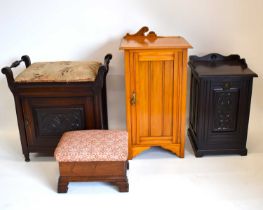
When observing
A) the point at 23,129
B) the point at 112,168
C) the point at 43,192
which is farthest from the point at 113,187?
the point at 23,129

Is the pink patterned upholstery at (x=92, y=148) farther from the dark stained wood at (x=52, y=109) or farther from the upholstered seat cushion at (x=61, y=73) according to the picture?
the upholstered seat cushion at (x=61, y=73)

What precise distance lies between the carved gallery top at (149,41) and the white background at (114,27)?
96 millimetres

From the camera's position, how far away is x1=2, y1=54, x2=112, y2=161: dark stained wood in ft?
7.86

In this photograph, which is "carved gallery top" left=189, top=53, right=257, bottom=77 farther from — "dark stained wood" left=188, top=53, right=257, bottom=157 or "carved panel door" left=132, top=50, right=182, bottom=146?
"carved panel door" left=132, top=50, right=182, bottom=146

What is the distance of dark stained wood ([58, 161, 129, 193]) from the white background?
0.61 metres

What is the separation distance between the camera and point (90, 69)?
2479 mm

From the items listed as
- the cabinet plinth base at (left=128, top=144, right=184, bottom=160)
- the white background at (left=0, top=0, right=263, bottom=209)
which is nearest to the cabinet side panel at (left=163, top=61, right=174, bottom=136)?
the cabinet plinth base at (left=128, top=144, right=184, bottom=160)

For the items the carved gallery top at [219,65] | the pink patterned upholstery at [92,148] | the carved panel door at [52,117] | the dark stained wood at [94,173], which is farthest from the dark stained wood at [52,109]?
the carved gallery top at [219,65]

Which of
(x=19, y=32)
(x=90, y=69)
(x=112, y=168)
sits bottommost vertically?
(x=112, y=168)

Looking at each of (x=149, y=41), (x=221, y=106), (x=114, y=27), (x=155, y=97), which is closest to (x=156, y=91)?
(x=155, y=97)

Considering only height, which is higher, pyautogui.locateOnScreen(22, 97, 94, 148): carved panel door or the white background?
the white background

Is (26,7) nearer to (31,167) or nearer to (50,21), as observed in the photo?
(50,21)

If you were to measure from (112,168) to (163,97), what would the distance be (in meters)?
0.65

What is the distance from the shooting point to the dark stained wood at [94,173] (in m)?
2.20
